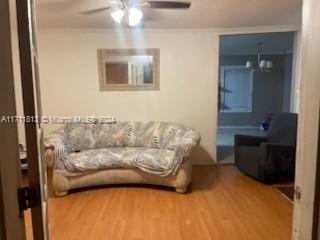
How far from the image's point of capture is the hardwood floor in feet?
7.80

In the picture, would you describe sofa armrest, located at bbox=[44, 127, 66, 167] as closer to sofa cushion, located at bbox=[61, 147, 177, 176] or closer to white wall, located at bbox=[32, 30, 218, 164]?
sofa cushion, located at bbox=[61, 147, 177, 176]

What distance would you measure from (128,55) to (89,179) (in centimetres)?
204

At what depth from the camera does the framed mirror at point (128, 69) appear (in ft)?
13.8

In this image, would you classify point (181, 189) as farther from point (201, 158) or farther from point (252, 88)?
point (252, 88)

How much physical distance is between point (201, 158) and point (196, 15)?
7.58 feet

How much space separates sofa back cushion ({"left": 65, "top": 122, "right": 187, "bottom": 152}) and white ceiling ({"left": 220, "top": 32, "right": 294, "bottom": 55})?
2162 mm

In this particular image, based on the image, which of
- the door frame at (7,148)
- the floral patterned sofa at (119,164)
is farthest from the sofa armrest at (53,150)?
the door frame at (7,148)

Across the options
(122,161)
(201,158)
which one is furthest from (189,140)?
(201,158)

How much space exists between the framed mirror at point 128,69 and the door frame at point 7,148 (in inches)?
140

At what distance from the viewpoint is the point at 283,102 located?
7707mm

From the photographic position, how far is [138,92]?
14.1 feet

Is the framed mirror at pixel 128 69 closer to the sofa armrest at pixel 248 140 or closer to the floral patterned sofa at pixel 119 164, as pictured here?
the floral patterned sofa at pixel 119 164

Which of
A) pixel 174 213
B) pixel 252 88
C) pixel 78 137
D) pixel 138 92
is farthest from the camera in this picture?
pixel 252 88

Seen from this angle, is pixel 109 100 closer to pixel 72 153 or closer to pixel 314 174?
pixel 72 153
